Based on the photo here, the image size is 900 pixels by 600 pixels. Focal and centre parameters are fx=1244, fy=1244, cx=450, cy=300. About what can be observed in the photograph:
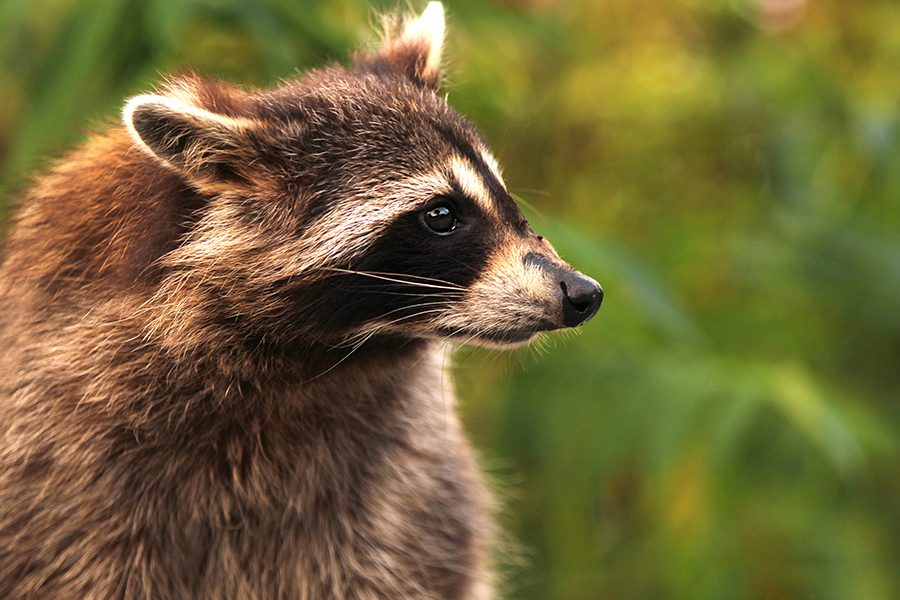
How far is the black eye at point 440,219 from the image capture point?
306cm

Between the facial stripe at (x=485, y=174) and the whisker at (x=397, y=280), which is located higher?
the facial stripe at (x=485, y=174)

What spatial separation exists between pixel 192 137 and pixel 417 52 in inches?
33.0

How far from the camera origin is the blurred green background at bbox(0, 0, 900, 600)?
164 inches

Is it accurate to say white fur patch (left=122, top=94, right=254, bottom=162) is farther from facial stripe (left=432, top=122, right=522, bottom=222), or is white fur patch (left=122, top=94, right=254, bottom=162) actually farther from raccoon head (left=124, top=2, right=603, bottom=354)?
facial stripe (left=432, top=122, right=522, bottom=222)

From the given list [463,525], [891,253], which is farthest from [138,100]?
[891,253]

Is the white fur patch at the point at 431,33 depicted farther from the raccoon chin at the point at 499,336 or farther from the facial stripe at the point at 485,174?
the raccoon chin at the point at 499,336

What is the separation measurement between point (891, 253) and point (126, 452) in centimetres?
355

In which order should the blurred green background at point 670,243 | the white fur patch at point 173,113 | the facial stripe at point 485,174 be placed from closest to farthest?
the white fur patch at point 173,113, the facial stripe at point 485,174, the blurred green background at point 670,243

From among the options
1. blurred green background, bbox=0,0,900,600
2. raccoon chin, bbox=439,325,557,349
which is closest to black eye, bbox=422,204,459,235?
raccoon chin, bbox=439,325,557,349

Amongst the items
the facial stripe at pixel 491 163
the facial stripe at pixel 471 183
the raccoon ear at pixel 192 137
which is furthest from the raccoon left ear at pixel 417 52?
the raccoon ear at pixel 192 137

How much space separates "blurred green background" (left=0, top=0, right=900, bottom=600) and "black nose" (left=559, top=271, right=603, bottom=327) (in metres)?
0.99

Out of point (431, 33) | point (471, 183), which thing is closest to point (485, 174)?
point (471, 183)

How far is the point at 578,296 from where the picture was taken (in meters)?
2.99

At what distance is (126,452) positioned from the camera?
10.4 ft
